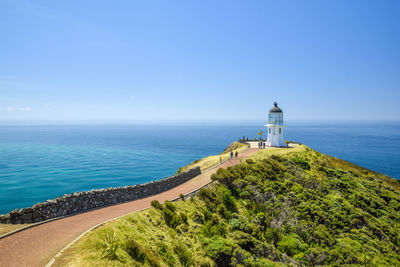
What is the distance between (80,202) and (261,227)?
16.2 m

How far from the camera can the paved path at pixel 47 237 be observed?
959 centimetres

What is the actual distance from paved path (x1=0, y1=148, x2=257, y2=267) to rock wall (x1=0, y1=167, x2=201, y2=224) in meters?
0.78

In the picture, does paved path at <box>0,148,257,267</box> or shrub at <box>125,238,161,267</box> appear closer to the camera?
paved path at <box>0,148,257,267</box>

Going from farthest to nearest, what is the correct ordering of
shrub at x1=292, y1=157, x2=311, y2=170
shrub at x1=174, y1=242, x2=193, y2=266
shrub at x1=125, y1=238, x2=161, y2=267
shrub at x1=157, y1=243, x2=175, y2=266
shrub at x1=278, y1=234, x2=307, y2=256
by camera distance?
shrub at x1=292, y1=157, x2=311, y2=170 → shrub at x1=278, y1=234, x2=307, y2=256 → shrub at x1=174, y1=242, x2=193, y2=266 → shrub at x1=157, y1=243, x2=175, y2=266 → shrub at x1=125, y1=238, x2=161, y2=267

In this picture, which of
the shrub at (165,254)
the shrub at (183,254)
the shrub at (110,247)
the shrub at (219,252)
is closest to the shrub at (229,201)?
the shrub at (219,252)

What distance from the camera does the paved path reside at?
31.5 feet

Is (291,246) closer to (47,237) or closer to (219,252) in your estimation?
(219,252)

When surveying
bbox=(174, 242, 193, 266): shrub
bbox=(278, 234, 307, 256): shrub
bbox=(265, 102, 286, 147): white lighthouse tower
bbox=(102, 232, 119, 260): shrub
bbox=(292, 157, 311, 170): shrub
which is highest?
bbox=(265, 102, 286, 147): white lighthouse tower

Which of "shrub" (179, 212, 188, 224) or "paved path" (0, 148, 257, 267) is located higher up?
"paved path" (0, 148, 257, 267)

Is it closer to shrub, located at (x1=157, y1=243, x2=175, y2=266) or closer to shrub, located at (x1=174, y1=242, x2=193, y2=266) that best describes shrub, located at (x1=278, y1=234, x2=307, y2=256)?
shrub, located at (x1=174, y1=242, x2=193, y2=266)

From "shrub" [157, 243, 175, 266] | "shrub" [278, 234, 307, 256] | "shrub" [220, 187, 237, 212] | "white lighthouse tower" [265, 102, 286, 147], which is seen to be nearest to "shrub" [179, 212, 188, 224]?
"shrub" [157, 243, 175, 266]

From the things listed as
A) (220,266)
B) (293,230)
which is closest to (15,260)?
(220,266)

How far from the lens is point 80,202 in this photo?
16.4m

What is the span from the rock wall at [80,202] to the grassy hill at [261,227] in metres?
4.57
